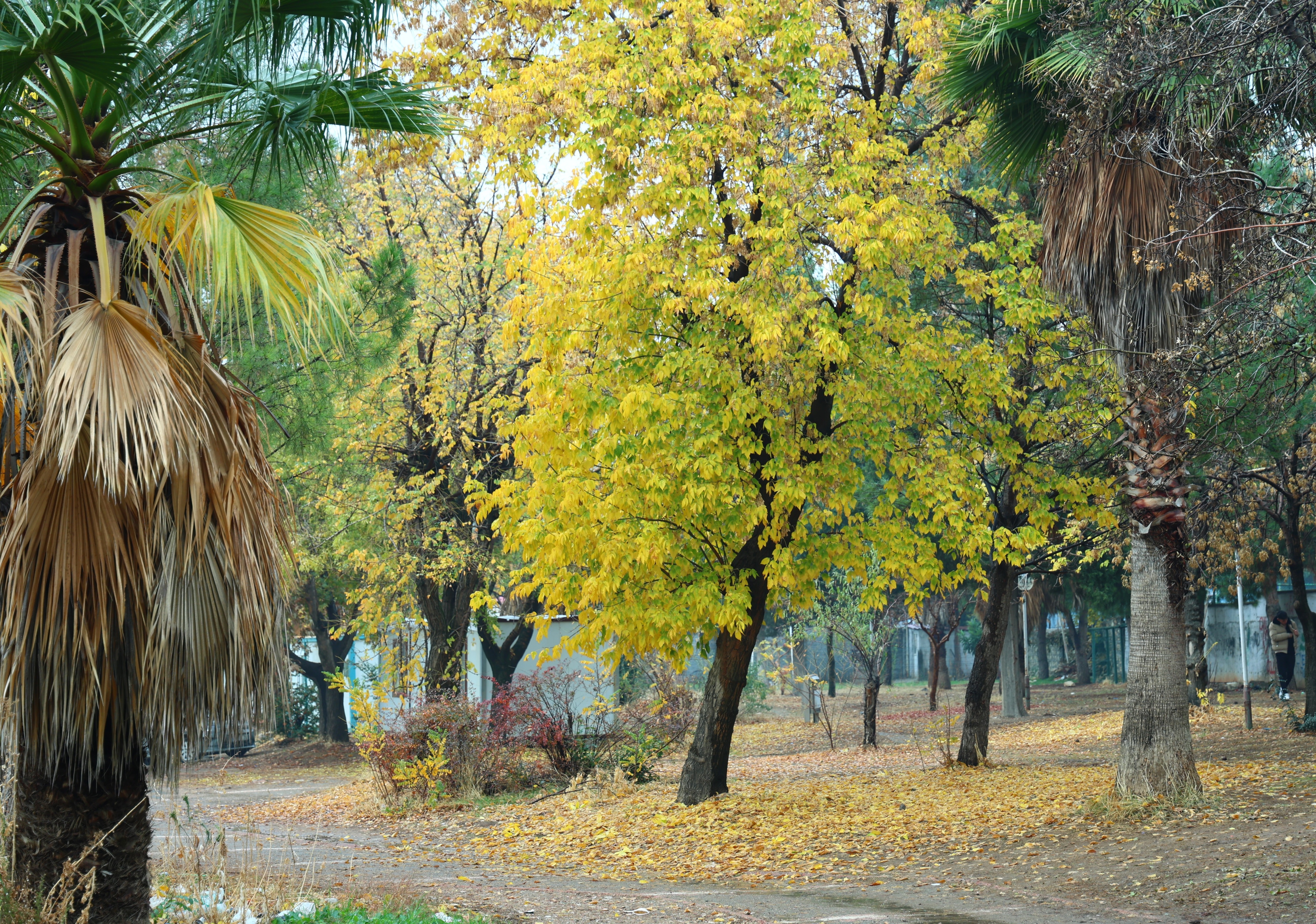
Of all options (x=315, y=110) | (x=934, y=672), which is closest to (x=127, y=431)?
(x=315, y=110)

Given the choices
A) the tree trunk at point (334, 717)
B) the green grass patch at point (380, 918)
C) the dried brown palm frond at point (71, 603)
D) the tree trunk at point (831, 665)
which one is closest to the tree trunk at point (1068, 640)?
the tree trunk at point (831, 665)

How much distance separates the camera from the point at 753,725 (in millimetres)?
31516

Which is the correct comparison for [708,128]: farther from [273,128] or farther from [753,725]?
[753,725]

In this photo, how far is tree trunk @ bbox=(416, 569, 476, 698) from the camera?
17.1 m

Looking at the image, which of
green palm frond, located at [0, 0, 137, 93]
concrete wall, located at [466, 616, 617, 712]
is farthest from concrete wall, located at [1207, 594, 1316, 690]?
green palm frond, located at [0, 0, 137, 93]

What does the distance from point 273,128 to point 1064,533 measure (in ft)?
45.2

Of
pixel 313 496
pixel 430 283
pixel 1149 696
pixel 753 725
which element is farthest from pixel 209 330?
pixel 753 725

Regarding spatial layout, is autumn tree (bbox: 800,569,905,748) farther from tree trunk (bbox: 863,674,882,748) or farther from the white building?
the white building

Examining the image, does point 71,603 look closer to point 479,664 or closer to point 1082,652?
point 479,664

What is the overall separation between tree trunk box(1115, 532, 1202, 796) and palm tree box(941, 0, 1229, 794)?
1cm

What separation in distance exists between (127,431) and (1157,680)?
9.03m

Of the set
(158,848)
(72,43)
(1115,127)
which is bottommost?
(158,848)

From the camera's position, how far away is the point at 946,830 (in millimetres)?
10773

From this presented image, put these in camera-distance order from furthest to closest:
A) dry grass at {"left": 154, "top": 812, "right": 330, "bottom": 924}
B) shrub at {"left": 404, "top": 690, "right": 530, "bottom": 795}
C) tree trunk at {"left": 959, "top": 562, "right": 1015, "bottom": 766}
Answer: tree trunk at {"left": 959, "top": 562, "right": 1015, "bottom": 766} → shrub at {"left": 404, "top": 690, "right": 530, "bottom": 795} → dry grass at {"left": 154, "top": 812, "right": 330, "bottom": 924}
